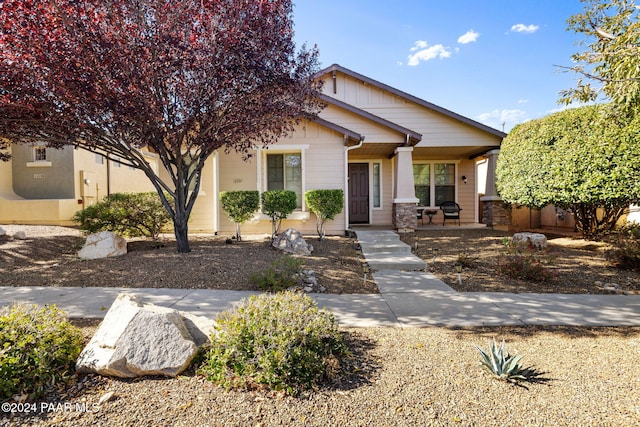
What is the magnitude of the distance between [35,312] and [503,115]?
35.2 meters

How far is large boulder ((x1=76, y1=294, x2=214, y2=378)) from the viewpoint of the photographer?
2.52 metres

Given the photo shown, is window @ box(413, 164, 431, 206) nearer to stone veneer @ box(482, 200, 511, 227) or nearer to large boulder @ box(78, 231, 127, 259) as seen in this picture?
stone veneer @ box(482, 200, 511, 227)

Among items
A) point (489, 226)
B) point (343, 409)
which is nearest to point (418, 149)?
point (489, 226)

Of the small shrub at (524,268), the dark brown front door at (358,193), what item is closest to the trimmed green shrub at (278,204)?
the dark brown front door at (358,193)

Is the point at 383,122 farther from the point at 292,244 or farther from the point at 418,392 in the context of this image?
the point at 418,392

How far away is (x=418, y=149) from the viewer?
1283 centimetres

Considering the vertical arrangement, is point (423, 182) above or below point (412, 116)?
below

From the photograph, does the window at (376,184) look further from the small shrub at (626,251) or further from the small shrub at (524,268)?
the small shrub at (626,251)

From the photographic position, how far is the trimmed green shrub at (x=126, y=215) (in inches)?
335

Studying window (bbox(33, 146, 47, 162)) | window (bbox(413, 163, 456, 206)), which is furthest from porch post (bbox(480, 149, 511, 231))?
window (bbox(33, 146, 47, 162))

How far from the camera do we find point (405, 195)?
11117 millimetres

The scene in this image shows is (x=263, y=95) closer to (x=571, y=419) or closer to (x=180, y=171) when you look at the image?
(x=180, y=171)


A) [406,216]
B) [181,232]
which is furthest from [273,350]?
[406,216]

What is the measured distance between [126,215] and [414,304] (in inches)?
309
